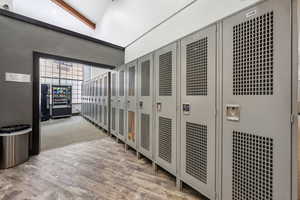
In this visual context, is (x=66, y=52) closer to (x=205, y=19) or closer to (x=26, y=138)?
(x=26, y=138)

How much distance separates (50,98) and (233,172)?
8998 millimetres

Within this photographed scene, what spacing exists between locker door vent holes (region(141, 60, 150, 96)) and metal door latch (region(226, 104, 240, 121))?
1451 millimetres

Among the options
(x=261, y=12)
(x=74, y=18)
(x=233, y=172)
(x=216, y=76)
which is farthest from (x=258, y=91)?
(x=74, y=18)

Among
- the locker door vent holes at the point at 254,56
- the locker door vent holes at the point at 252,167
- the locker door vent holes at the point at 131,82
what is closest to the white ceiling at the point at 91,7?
the locker door vent holes at the point at 131,82

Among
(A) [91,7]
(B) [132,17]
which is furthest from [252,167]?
(A) [91,7]

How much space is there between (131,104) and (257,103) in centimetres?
237

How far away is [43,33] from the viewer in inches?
123

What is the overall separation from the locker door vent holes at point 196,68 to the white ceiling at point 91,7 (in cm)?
568

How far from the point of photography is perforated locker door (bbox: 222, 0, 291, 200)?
3.31 feet

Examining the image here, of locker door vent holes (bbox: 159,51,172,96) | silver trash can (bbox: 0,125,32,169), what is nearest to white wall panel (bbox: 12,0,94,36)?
silver trash can (bbox: 0,125,32,169)

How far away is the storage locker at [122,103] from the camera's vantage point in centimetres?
336

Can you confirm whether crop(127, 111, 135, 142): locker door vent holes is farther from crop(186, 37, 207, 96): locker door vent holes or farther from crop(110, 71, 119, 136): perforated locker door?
crop(186, 37, 207, 96): locker door vent holes

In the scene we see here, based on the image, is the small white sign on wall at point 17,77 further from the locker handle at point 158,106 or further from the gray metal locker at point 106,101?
the locker handle at point 158,106

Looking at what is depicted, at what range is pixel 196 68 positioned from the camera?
163cm
